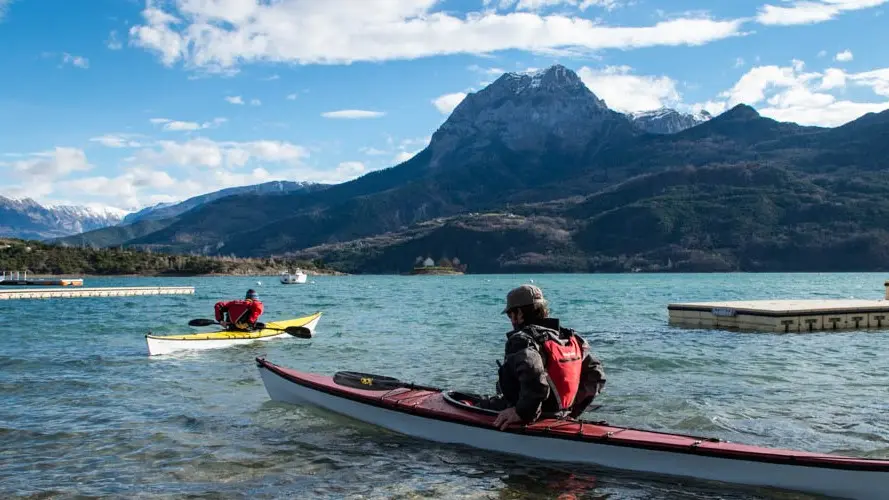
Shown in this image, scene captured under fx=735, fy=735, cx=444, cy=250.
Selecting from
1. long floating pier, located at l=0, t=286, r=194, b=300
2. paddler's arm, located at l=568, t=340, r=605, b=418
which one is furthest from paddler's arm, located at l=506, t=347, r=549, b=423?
long floating pier, located at l=0, t=286, r=194, b=300

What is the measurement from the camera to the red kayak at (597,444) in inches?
326

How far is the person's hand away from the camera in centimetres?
995

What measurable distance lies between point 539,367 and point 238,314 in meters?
18.0

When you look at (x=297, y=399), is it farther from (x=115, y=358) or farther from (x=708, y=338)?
(x=708, y=338)

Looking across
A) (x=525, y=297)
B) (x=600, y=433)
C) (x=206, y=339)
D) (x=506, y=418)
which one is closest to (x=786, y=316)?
(x=206, y=339)

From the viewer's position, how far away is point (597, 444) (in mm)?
9695

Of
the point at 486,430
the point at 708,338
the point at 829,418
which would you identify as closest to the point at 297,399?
the point at 486,430

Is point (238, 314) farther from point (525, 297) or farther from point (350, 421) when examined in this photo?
point (525, 297)

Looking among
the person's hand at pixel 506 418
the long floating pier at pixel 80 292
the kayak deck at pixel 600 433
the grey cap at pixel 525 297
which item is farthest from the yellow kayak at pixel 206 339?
the long floating pier at pixel 80 292

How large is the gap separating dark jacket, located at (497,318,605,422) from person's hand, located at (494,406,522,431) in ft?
0.29

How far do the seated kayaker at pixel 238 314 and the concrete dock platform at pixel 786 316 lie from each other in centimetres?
2032

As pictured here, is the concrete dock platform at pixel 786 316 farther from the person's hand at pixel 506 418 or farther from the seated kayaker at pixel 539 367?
the person's hand at pixel 506 418

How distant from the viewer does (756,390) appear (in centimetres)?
1694

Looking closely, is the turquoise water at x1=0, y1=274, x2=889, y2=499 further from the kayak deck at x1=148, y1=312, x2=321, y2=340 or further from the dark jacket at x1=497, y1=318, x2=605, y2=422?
the dark jacket at x1=497, y1=318, x2=605, y2=422
